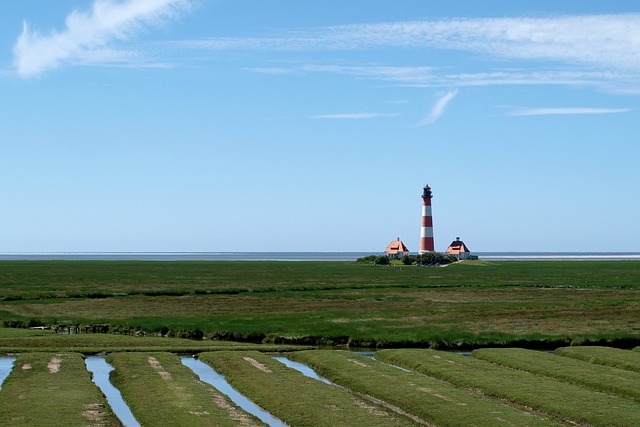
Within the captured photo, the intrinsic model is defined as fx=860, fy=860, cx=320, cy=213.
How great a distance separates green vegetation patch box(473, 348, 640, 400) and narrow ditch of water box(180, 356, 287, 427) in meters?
12.0

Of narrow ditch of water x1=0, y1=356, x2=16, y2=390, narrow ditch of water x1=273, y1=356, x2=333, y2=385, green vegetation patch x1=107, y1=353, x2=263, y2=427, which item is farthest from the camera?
narrow ditch of water x1=273, y1=356, x2=333, y2=385

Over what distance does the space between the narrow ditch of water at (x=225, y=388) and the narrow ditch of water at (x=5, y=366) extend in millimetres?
7173

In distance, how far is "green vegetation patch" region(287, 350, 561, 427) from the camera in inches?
961

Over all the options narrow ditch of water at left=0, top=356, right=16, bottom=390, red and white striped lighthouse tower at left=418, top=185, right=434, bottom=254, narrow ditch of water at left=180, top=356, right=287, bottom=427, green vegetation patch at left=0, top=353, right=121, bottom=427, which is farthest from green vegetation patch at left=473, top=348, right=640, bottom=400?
red and white striped lighthouse tower at left=418, top=185, right=434, bottom=254

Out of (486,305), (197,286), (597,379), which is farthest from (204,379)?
(197,286)

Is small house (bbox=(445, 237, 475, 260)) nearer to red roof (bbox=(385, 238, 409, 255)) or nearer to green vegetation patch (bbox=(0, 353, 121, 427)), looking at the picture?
red roof (bbox=(385, 238, 409, 255))

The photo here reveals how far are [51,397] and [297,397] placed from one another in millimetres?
7751

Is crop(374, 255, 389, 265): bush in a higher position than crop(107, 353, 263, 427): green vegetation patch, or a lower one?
higher

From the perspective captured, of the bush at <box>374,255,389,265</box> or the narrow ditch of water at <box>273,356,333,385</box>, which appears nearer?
the narrow ditch of water at <box>273,356,333,385</box>

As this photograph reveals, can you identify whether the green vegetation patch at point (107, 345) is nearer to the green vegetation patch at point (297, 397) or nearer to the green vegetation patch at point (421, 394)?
the green vegetation patch at point (297, 397)

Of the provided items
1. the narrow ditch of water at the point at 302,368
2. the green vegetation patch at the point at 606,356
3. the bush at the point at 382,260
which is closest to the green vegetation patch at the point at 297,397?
the narrow ditch of water at the point at 302,368

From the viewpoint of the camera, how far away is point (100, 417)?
24594 millimetres

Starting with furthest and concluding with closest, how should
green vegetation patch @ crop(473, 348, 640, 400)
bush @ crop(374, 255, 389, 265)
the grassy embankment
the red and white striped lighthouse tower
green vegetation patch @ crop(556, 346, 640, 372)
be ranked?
bush @ crop(374, 255, 389, 265) < the red and white striped lighthouse tower < the grassy embankment < green vegetation patch @ crop(556, 346, 640, 372) < green vegetation patch @ crop(473, 348, 640, 400)

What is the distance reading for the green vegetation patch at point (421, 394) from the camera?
2442 cm
